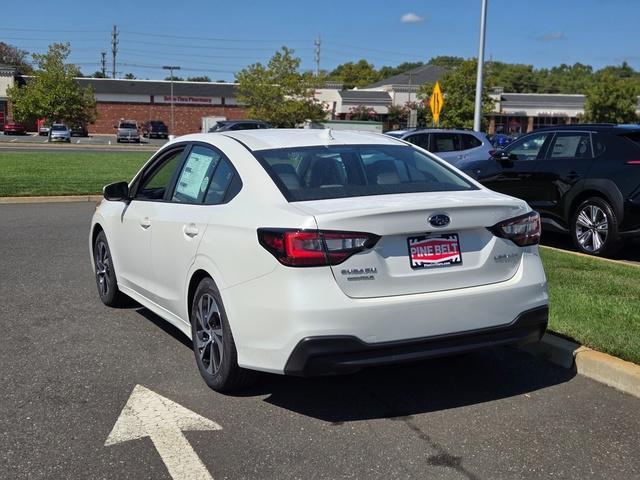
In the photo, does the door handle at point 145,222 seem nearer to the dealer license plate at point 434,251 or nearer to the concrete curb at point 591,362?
the dealer license plate at point 434,251

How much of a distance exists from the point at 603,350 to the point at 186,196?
10.2 feet

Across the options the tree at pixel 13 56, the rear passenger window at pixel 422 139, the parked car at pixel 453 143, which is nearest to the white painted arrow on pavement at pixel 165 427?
the parked car at pixel 453 143

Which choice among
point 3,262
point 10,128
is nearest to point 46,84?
point 10,128

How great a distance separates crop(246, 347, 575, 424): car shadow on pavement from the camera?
14.0 ft

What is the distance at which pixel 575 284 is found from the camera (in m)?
6.92

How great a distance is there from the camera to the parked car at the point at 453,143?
16.4 m

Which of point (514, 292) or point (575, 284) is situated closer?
point (514, 292)

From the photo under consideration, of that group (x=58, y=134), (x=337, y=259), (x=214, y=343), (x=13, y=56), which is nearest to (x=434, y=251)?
(x=337, y=259)

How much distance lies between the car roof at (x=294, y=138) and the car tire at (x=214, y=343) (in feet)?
3.40

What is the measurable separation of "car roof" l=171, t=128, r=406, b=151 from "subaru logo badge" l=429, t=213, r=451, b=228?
3.95 ft

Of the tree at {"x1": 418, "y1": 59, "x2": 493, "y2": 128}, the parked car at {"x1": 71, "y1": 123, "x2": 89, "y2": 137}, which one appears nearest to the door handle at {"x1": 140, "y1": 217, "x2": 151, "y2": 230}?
the tree at {"x1": 418, "y1": 59, "x2": 493, "y2": 128}

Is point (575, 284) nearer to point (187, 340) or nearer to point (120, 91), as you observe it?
point (187, 340)

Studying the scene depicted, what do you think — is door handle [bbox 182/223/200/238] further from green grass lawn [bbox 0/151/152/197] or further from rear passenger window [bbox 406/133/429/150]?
rear passenger window [bbox 406/133/429/150]

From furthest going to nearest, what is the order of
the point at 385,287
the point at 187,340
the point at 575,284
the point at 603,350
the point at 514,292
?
the point at 575,284
the point at 187,340
the point at 603,350
the point at 514,292
the point at 385,287
